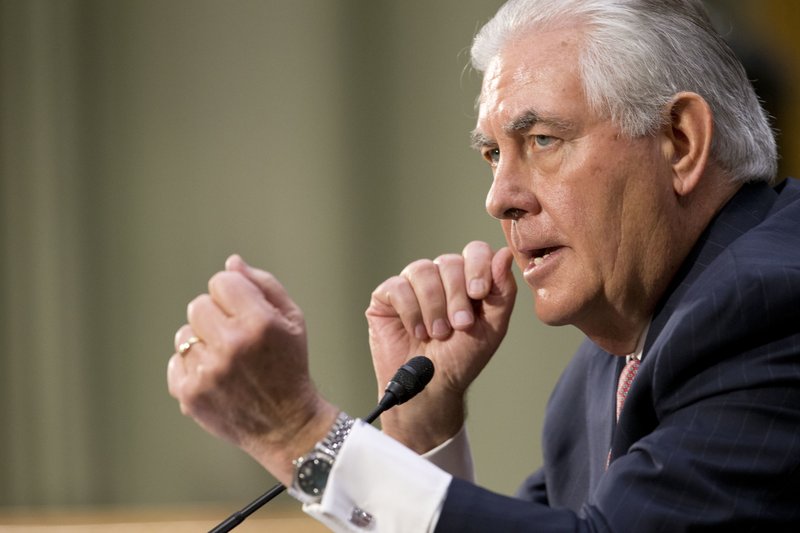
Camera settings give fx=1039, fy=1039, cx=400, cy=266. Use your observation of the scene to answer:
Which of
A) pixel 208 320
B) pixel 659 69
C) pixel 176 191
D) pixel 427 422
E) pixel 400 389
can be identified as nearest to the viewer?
pixel 208 320

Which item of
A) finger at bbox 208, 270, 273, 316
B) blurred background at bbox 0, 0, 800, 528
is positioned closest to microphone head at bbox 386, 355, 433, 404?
finger at bbox 208, 270, 273, 316

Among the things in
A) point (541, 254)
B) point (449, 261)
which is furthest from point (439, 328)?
point (541, 254)

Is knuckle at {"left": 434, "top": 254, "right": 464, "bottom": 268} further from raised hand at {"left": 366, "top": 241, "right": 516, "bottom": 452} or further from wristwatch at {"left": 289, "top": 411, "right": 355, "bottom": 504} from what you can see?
wristwatch at {"left": 289, "top": 411, "right": 355, "bottom": 504}

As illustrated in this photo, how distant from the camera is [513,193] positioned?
1.67 metres

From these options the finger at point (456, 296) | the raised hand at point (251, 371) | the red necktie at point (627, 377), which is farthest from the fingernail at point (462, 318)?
the raised hand at point (251, 371)

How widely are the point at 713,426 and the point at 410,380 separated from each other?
1.41 feet

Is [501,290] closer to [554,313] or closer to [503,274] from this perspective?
[503,274]

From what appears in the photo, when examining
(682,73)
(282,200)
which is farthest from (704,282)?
(282,200)

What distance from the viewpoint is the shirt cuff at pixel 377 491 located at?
4.08 feet

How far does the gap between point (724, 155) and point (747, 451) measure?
0.59m

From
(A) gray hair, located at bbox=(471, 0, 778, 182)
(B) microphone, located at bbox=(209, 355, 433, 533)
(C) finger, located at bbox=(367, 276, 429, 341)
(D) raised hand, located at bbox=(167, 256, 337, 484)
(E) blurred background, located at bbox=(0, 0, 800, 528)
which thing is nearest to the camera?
(D) raised hand, located at bbox=(167, 256, 337, 484)

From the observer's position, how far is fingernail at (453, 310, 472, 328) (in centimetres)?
185

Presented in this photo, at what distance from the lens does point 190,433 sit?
15.1 feet

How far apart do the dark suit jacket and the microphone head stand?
236 mm
